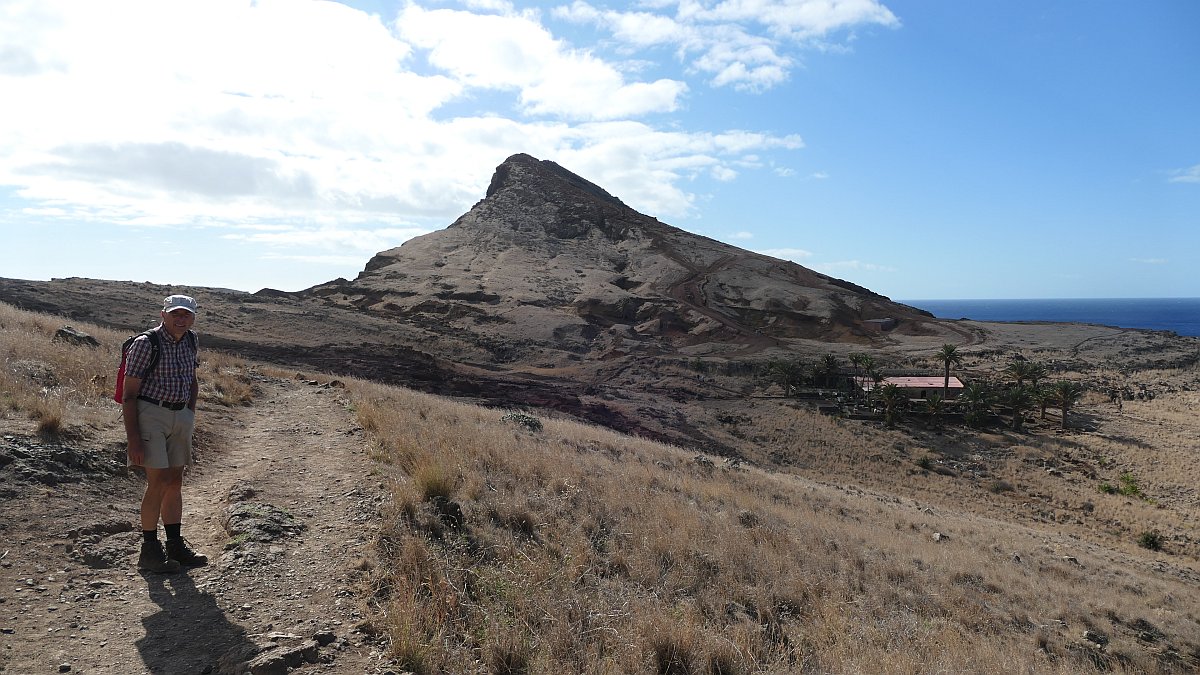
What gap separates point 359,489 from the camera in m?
7.05

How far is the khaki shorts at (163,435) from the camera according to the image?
504cm

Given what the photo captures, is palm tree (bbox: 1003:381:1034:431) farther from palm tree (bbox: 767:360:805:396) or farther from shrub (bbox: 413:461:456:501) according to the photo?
shrub (bbox: 413:461:456:501)

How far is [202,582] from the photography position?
481 centimetres

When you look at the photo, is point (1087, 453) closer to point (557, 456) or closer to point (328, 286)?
point (557, 456)

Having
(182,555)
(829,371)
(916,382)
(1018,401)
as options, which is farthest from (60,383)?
(916,382)

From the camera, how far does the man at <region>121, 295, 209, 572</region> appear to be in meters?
4.93

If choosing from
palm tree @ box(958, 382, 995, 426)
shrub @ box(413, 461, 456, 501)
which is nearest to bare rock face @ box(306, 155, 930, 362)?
palm tree @ box(958, 382, 995, 426)

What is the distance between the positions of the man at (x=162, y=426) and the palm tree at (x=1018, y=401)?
47.8 m

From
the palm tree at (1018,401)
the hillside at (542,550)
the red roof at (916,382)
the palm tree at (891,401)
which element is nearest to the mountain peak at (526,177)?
the red roof at (916,382)

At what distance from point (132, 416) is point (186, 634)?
6.23ft

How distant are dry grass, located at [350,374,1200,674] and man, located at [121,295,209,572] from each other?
1.72 meters

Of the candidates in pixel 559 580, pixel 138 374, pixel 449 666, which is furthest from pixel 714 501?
pixel 138 374

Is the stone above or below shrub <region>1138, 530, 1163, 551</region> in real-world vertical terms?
above

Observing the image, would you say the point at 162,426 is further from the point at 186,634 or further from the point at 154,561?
the point at 186,634
